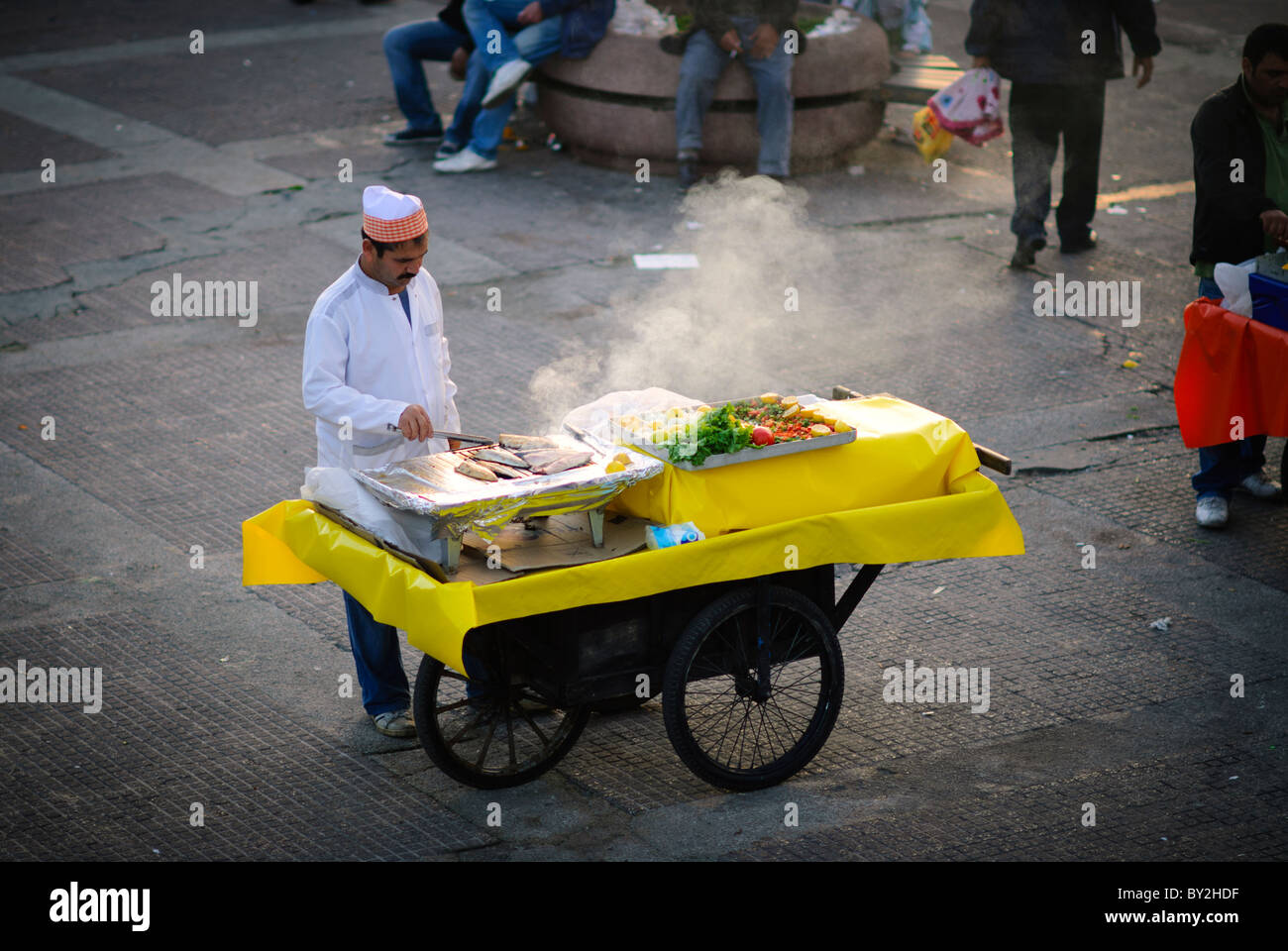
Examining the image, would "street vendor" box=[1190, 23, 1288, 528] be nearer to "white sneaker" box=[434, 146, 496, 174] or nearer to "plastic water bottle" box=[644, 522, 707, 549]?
"plastic water bottle" box=[644, 522, 707, 549]

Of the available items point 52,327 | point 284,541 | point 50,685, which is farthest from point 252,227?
point 284,541

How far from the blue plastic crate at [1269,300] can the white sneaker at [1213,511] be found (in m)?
0.89

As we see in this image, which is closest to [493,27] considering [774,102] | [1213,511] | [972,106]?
[774,102]

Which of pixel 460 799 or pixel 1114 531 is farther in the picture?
pixel 1114 531

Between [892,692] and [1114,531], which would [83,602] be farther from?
[1114,531]

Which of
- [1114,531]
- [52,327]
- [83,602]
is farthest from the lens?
[52,327]

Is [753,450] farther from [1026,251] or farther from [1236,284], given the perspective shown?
[1026,251]

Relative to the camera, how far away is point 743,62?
11109 millimetres

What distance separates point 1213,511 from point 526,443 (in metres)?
3.55

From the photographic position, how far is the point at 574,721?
190 inches

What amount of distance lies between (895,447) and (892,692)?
1.13 metres

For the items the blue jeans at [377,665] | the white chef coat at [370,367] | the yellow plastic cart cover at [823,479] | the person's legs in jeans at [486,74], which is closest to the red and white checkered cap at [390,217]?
the white chef coat at [370,367]

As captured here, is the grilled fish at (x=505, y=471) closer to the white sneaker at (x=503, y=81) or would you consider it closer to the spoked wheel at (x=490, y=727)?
the spoked wheel at (x=490, y=727)

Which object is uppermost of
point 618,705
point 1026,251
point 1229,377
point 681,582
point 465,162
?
point 681,582
